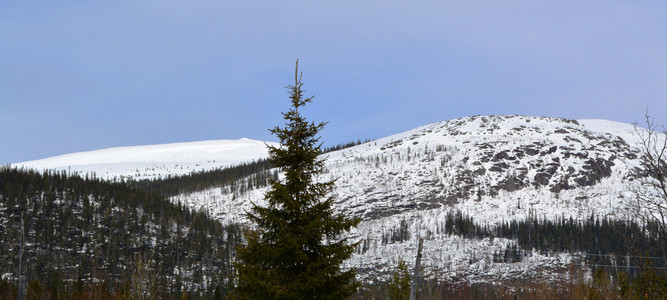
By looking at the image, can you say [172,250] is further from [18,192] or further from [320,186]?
[320,186]

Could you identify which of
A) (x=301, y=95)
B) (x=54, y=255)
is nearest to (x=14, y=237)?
(x=54, y=255)

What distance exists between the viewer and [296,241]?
21.6m

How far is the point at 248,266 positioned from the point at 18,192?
203866 millimetres

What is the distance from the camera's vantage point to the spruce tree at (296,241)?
2150 cm

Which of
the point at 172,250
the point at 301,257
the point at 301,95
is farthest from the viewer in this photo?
the point at 172,250

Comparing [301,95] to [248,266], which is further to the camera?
[301,95]

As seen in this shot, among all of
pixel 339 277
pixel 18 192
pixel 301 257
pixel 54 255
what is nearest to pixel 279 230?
pixel 301 257

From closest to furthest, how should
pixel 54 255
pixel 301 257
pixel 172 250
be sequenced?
pixel 301 257, pixel 54 255, pixel 172 250

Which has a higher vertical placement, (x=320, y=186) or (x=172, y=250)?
(x=320, y=186)

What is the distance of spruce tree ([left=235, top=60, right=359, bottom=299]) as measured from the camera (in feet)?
70.5

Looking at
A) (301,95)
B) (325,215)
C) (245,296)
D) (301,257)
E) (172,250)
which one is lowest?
(172,250)

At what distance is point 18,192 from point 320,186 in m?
204

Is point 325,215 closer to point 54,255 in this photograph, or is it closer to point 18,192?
point 54,255

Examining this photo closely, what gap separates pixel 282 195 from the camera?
896 inches
